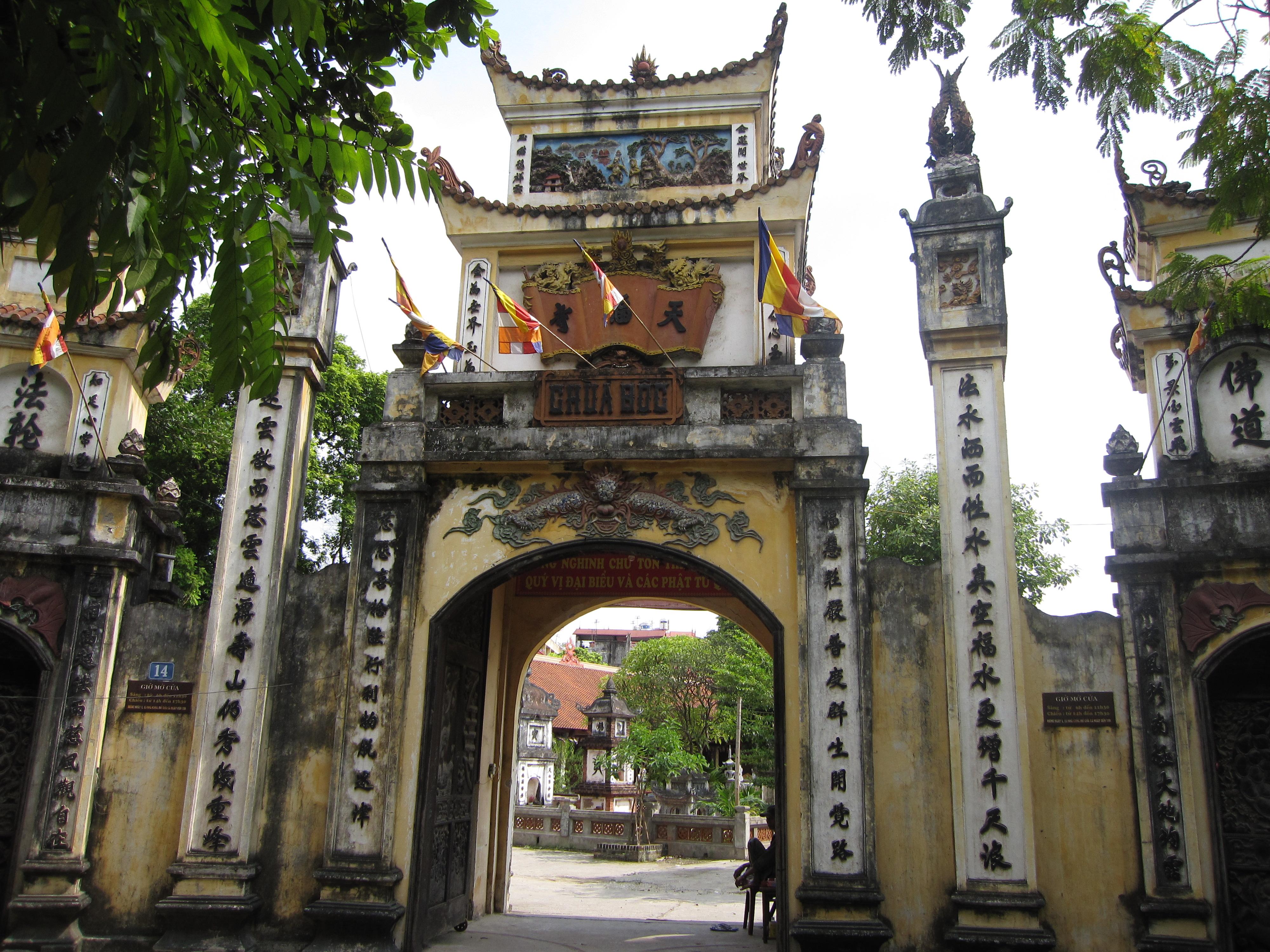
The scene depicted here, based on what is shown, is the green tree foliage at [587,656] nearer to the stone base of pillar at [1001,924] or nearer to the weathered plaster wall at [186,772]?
the weathered plaster wall at [186,772]

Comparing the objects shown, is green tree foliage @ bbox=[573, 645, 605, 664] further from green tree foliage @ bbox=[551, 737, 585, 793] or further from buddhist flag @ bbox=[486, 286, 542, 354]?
buddhist flag @ bbox=[486, 286, 542, 354]

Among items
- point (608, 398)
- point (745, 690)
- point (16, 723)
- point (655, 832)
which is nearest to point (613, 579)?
point (608, 398)

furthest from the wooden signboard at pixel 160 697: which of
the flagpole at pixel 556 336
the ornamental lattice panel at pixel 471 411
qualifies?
the flagpole at pixel 556 336

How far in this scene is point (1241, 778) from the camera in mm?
7016

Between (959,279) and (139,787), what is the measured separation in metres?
7.82

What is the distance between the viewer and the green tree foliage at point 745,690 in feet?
85.3

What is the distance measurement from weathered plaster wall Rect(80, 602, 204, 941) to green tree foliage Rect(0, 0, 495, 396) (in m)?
5.06

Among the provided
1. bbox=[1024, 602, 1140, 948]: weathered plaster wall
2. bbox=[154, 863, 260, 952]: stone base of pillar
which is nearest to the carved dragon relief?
bbox=[1024, 602, 1140, 948]: weathered plaster wall

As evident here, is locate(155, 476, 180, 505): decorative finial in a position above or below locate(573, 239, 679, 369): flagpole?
below

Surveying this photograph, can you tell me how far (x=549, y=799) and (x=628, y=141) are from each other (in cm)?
2482

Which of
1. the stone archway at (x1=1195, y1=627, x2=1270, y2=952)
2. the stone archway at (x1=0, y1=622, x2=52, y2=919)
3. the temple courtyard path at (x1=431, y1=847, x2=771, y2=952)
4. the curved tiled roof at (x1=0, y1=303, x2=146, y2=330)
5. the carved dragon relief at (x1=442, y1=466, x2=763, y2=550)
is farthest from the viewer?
the curved tiled roof at (x1=0, y1=303, x2=146, y2=330)

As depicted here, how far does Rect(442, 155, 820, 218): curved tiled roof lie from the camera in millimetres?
9320

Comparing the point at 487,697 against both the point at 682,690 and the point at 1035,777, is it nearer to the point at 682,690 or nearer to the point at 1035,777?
the point at 1035,777

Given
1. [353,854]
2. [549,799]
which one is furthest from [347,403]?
[549,799]
